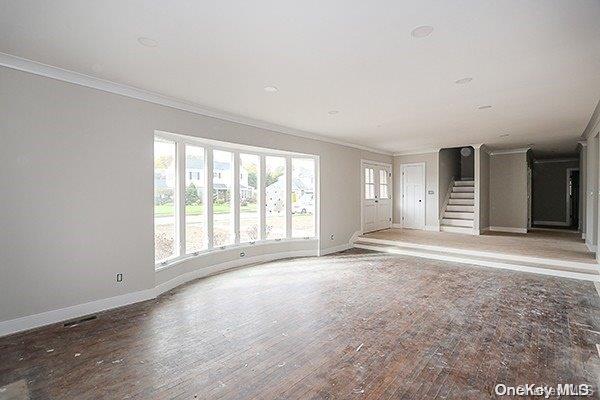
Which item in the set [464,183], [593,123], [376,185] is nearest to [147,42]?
[593,123]

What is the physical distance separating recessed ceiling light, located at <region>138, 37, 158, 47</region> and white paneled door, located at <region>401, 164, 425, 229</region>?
27.0ft

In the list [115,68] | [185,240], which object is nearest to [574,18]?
[115,68]

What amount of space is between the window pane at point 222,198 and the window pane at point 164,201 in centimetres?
77

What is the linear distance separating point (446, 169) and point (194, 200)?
7916 mm

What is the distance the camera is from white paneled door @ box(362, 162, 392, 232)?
8.29 meters

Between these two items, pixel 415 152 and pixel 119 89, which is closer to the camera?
pixel 119 89

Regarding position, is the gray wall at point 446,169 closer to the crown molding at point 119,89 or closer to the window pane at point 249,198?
the crown molding at point 119,89

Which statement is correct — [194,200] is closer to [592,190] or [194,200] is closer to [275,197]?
[275,197]

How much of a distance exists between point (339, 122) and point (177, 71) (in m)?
3.01

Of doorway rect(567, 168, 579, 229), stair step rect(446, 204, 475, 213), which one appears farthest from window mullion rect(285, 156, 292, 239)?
doorway rect(567, 168, 579, 229)

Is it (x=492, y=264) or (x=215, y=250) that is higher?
(x=215, y=250)

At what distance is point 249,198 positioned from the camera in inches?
231

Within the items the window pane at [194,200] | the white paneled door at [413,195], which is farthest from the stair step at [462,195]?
the window pane at [194,200]

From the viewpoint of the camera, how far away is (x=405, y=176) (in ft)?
30.9
